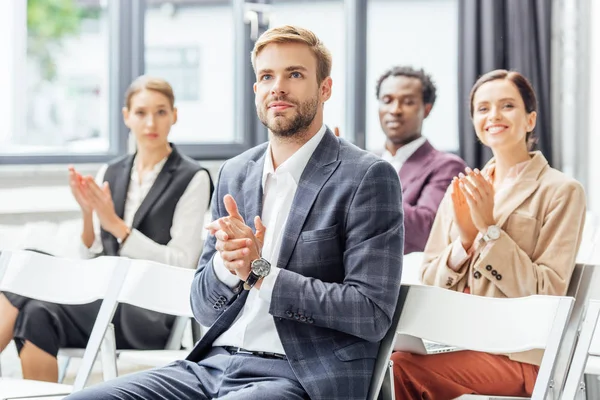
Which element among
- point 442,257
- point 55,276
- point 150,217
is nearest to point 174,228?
point 150,217

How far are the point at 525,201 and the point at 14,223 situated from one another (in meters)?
2.67

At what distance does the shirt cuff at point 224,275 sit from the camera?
2195 mm

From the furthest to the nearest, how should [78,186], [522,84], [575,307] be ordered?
1. [78,186]
2. [522,84]
3. [575,307]

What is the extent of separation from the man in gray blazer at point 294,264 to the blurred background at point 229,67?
2498 millimetres

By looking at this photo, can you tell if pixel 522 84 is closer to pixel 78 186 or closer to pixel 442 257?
pixel 442 257

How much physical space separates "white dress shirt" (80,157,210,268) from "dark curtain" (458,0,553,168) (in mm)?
2422

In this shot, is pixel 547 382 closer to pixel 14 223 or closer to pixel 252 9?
pixel 14 223

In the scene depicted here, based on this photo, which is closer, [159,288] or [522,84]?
[159,288]

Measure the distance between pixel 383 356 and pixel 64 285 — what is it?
1.03 metres

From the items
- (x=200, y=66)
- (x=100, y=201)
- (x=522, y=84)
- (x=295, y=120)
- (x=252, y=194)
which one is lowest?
(x=100, y=201)

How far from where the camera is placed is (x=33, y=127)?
15.8ft

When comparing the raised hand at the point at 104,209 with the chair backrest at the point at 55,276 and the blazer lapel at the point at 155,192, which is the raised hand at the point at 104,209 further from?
the chair backrest at the point at 55,276

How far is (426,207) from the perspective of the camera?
3566 millimetres

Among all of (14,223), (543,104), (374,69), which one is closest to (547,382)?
(14,223)
